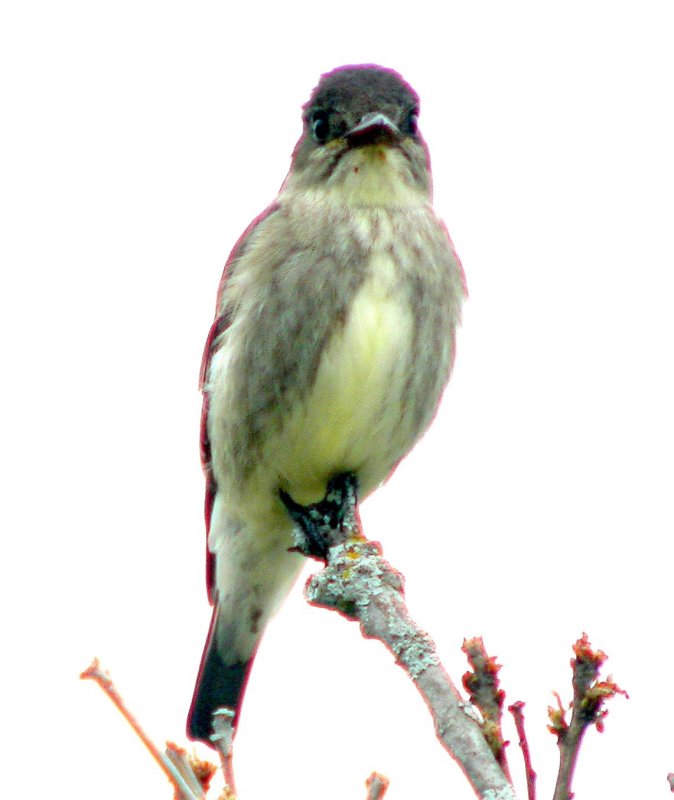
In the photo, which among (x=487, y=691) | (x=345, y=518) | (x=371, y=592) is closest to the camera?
(x=487, y=691)

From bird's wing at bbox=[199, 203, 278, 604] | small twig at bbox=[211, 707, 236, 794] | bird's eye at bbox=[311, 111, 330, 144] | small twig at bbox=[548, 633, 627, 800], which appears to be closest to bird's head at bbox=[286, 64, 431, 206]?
bird's eye at bbox=[311, 111, 330, 144]

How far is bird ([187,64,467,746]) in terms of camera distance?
581 cm

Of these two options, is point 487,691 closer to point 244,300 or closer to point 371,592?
point 371,592

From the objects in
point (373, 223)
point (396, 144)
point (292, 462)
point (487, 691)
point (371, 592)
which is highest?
point (396, 144)

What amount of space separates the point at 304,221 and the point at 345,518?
4.76ft

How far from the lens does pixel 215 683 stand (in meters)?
7.11

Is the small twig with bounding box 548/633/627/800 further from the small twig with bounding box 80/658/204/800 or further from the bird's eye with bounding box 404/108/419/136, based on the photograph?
the bird's eye with bounding box 404/108/419/136

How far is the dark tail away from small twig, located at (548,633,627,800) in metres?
4.06

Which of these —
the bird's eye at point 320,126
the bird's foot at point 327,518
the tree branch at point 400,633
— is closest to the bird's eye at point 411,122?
the bird's eye at point 320,126

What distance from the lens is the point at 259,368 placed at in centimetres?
593

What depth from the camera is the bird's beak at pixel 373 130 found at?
241 inches

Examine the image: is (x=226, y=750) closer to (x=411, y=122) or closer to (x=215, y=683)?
(x=411, y=122)

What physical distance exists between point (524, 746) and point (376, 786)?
338 millimetres

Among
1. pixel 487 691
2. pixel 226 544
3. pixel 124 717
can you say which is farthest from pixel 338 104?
pixel 124 717
